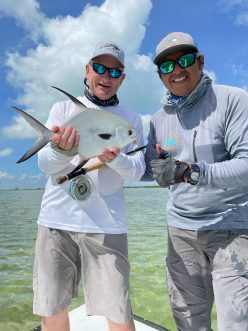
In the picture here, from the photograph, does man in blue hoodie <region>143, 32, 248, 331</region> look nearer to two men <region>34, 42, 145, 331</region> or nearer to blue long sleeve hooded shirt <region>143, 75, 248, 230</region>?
blue long sleeve hooded shirt <region>143, 75, 248, 230</region>

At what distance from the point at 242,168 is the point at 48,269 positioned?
162 centimetres

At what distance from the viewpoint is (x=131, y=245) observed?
31.2 feet

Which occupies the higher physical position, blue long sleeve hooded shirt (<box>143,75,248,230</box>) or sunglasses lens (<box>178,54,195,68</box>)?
sunglasses lens (<box>178,54,195,68</box>)

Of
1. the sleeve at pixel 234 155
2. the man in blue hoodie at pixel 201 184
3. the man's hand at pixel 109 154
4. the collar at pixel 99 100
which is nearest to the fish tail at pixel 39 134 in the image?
the man's hand at pixel 109 154

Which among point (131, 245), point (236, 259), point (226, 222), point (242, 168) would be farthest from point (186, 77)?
point (131, 245)

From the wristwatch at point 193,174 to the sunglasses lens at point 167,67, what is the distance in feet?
2.79

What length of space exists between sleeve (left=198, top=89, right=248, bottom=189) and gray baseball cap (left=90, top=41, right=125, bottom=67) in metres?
0.96

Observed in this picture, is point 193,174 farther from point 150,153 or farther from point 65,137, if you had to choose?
point 65,137

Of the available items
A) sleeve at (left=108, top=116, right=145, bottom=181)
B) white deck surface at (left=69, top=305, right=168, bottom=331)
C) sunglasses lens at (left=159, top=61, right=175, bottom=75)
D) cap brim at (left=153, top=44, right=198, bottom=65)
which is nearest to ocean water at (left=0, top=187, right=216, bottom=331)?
white deck surface at (left=69, top=305, right=168, bottom=331)

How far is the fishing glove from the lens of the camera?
2365 mm

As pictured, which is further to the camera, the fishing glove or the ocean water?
the ocean water

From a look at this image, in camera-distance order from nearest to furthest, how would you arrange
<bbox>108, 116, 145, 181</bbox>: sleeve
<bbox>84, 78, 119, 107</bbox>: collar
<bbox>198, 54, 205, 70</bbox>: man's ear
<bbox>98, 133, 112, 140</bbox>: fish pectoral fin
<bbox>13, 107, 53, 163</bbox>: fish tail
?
<bbox>13, 107, 53, 163</bbox>: fish tail, <bbox>98, 133, 112, 140</bbox>: fish pectoral fin, <bbox>108, 116, 145, 181</bbox>: sleeve, <bbox>198, 54, 205, 70</bbox>: man's ear, <bbox>84, 78, 119, 107</bbox>: collar

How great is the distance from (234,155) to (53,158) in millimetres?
1298

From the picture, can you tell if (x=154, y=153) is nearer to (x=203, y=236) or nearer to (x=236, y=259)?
(x=203, y=236)
